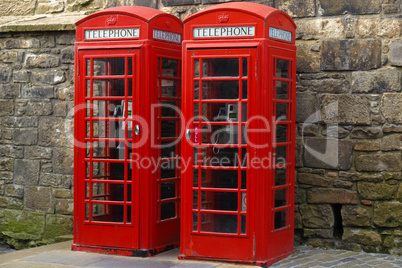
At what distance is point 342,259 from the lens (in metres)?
5.93

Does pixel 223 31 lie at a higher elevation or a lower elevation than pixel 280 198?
higher

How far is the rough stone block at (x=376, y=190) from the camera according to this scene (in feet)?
20.2

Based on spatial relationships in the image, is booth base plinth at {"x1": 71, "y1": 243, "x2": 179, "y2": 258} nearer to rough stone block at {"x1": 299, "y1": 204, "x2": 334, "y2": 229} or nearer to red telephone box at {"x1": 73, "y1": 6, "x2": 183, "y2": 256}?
red telephone box at {"x1": 73, "y1": 6, "x2": 183, "y2": 256}

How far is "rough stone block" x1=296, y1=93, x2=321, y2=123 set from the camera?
21.3 feet

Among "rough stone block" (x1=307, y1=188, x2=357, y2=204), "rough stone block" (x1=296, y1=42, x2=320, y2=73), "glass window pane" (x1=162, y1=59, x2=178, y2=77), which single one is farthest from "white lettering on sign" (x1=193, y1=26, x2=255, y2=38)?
"rough stone block" (x1=307, y1=188, x2=357, y2=204)

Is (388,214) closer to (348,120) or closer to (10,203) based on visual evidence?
(348,120)

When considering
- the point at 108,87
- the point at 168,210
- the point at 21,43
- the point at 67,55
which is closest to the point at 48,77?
the point at 67,55

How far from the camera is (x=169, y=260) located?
588 cm

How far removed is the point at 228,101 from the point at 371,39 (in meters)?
1.75

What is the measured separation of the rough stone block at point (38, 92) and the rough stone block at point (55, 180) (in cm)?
101

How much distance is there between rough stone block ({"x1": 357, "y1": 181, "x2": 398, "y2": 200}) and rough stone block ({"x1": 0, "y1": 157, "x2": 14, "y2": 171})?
4.43 metres

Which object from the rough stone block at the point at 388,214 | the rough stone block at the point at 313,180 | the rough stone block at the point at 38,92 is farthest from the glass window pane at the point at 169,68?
the rough stone block at the point at 388,214

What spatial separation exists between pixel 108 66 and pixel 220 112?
1289mm

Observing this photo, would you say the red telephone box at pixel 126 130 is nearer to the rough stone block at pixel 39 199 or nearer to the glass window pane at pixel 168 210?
the glass window pane at pixel 168 210
